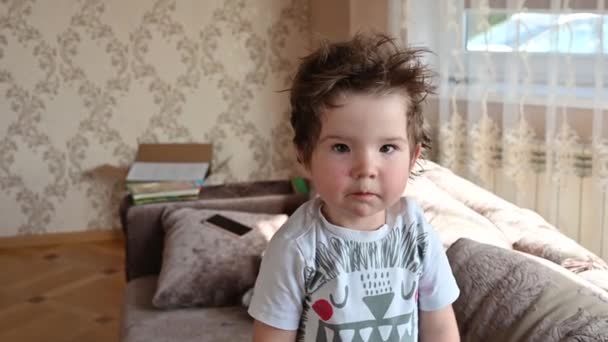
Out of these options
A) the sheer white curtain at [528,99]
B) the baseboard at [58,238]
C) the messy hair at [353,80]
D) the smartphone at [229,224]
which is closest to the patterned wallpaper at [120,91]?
the baseboard at [58,238]

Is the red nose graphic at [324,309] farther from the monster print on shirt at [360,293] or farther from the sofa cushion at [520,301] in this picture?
the sofa cushion at [520,301]

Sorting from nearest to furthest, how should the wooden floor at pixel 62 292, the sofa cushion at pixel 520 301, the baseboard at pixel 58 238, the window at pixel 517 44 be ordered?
the sofa cushion at pixel 520 301
the window at pixel 517 44
the wooden floor at pixel 62 292
the baseboard at pixel 58 238

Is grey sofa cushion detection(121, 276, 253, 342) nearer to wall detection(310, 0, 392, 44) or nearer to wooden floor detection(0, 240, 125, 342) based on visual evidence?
wooden floor detection(0, 240, 125, 342)

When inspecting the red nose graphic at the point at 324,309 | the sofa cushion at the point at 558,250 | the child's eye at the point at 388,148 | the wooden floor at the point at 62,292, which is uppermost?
A: the child's eye at the point at 388,148

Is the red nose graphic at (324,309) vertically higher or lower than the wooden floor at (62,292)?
higher

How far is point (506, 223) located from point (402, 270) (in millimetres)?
968

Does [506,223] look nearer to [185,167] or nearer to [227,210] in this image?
[227,210]

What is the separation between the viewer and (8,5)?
3.81 m

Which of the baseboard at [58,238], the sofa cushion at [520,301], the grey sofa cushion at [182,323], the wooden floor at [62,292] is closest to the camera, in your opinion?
the sofa cushion at [520,301]

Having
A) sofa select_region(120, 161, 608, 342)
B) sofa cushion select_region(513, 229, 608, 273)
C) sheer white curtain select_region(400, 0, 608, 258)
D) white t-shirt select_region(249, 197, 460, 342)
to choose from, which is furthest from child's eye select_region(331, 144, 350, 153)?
sheer white curtain select_region(400, 0, 608, 258)

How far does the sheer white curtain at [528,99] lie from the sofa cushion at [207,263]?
2.67 feet

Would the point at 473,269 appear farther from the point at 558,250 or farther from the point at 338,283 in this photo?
the point at 338,283

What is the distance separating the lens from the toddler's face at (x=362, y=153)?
40.4 inches

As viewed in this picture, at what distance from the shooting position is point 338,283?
1057mm
